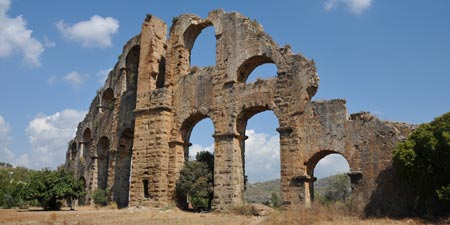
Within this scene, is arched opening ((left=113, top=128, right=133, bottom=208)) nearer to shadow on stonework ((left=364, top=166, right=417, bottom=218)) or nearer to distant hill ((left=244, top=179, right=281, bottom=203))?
shadow on stonework ((left=364, top=166, right=417, bottom=218))

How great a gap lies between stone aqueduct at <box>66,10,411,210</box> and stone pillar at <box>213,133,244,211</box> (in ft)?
0.12

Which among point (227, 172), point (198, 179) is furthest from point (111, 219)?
point (227, 172)

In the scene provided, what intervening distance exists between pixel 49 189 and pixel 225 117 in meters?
7.79

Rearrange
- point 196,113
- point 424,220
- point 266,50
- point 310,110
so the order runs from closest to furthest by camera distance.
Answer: point 424,220, point 310,110, point 266,50, point 196,113

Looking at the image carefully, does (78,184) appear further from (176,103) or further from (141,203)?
(176,103)

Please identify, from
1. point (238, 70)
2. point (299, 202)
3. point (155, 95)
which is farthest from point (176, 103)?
point (299, 202)

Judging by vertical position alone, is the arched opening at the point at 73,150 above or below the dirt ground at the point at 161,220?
above

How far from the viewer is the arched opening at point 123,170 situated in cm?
2033

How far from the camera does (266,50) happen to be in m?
15.6

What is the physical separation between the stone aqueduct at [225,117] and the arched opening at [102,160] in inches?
90.3

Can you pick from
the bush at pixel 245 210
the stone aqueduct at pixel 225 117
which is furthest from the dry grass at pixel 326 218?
the bush at pixel 245 210

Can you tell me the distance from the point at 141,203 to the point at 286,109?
722 cm

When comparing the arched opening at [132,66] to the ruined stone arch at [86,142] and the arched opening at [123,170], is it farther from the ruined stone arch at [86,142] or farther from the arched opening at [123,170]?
the ruined stone arch at [86,142]

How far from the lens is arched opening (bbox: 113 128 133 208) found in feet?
66.7
